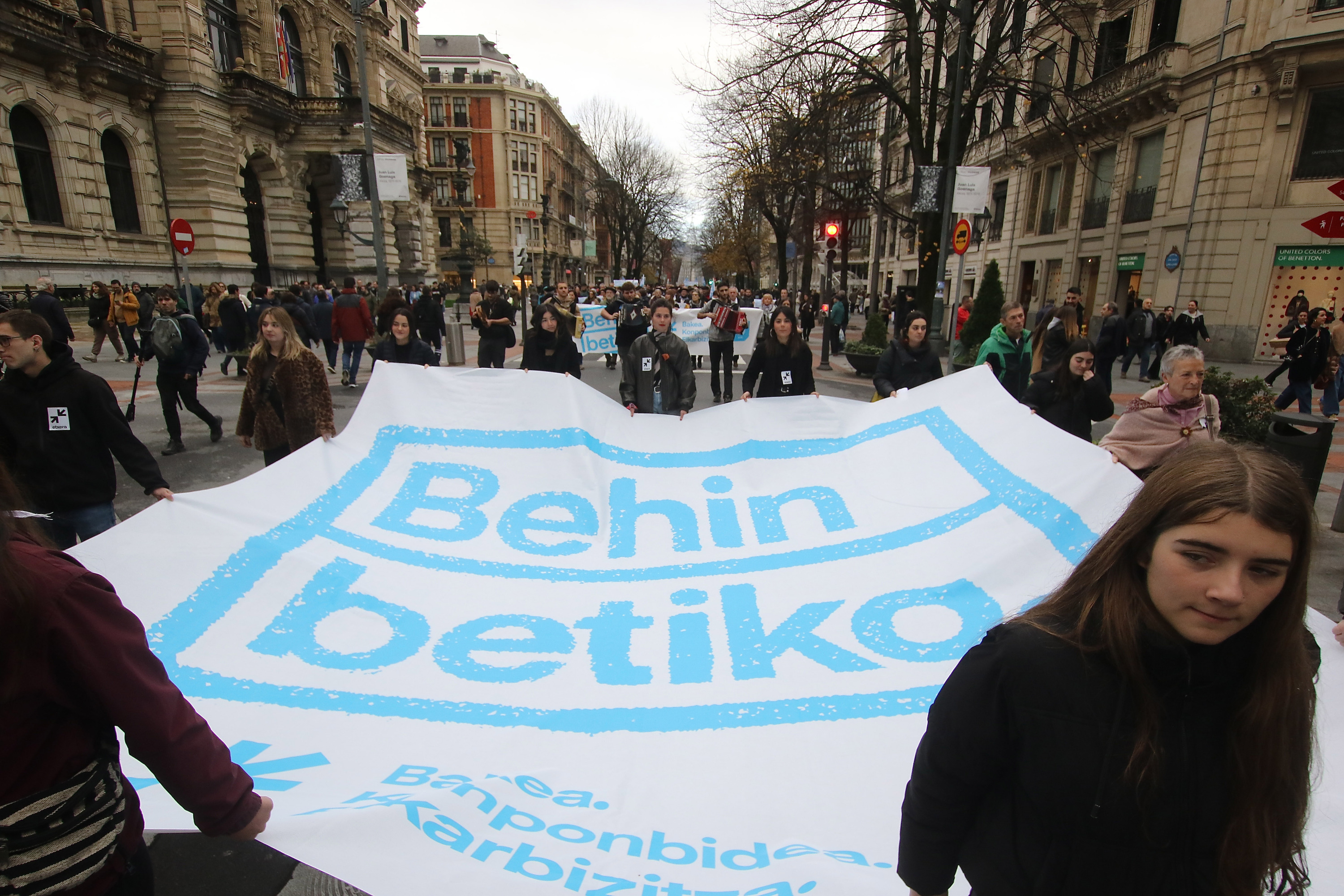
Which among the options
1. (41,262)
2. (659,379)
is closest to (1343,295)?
(659,379)

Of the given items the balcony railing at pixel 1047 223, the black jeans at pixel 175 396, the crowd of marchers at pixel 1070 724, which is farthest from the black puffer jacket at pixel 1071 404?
the balcony railing at pixel 1047 223

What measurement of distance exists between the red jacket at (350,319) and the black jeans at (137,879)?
12643mm

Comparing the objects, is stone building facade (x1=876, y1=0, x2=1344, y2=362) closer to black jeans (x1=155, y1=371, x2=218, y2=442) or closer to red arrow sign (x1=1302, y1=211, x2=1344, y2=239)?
red arrow sign (x1=1302, y1=211, x2=1344, y2=239)

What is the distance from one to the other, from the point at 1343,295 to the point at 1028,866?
78.4 feet

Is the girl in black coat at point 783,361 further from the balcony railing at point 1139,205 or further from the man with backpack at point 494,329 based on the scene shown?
the balcony railing at point 1139,205

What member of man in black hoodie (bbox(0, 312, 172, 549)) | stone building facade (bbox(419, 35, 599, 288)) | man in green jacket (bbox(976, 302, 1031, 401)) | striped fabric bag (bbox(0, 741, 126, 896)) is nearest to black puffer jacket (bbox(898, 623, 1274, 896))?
striped fabric bag (bbox(0, 741, 126, 896))

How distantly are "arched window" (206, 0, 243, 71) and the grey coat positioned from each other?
97.6 feet

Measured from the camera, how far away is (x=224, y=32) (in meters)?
27.5

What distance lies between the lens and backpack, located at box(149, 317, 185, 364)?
306 inches

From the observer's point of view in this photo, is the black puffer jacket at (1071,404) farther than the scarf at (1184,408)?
Yes

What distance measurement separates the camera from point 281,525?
3.71 meters

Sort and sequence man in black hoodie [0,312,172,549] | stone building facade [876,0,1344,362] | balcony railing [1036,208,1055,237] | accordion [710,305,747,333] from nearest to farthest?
man in black hoodie [0,312,172,549] → accordion [710,305,747,333] → stone building facade [876,0,1344,362] → balcony railing [1036,208,1055,237]


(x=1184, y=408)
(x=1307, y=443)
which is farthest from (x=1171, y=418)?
(x=1307, y=443)

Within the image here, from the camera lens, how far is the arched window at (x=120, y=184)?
23094mm
